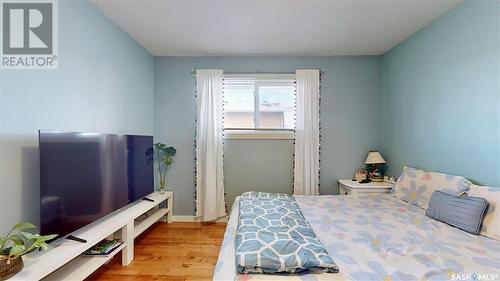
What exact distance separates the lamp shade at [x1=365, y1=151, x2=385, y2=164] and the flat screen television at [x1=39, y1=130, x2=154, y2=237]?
9.96 feet

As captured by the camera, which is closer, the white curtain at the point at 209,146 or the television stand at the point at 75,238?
the television stand at the point at 75,238

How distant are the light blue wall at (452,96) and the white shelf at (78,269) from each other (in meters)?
3.18

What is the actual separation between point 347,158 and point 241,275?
2.71 m

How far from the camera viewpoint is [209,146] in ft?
10.5

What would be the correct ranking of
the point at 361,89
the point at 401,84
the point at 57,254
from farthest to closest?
the point at 361,89, the point at 401,84, the point at 57,254

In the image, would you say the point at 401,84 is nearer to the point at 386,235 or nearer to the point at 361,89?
the point at 361,89

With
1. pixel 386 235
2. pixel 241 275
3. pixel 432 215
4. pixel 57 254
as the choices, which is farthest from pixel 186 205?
pixel 432 215

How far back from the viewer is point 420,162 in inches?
98.7

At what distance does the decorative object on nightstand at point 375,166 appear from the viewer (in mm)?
3037

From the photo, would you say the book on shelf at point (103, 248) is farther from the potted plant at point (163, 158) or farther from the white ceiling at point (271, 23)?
the white ceiling at point (271, 23)

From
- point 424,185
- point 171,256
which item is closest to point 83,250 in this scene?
point 171,256

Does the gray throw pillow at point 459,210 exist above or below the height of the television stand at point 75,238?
above

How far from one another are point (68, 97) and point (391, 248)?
260 centimetres

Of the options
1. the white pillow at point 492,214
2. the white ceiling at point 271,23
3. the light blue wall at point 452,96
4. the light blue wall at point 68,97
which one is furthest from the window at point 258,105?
the white pillow at point 492,214
